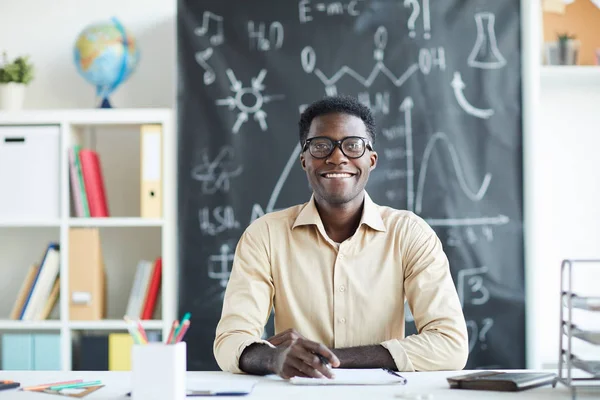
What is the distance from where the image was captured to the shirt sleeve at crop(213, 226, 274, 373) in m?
1.79

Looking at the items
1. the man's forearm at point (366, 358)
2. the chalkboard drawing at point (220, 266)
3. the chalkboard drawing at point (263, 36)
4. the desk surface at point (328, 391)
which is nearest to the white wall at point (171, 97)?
the chalkboard drawing at point (263, 36)

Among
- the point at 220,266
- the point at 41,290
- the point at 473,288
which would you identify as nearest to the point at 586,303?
the point at 473,288

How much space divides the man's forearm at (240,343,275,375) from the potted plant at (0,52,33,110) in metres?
1.90

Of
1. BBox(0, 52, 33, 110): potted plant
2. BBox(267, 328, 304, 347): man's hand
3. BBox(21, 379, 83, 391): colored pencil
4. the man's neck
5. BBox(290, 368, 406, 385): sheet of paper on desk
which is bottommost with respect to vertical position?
BBox(21, 379, 83, 391): colored pencil

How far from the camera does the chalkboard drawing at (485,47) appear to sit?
3117 mm

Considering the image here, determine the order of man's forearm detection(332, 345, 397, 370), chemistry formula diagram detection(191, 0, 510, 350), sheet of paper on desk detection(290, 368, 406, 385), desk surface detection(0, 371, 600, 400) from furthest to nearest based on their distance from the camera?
chemistry formula diagram detection(191, 0, 510, 350) → man's forearm detection(332, 345, 397, 370) → sheet of paper on desk detection(290, 368, 406, 385) → desk surface detection(0, 371, 600, 400)

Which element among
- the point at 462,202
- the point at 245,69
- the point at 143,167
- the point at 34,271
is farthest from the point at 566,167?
the point at 34,271

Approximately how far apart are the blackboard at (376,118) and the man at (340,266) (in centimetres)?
97

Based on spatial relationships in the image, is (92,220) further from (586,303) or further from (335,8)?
(586,303)

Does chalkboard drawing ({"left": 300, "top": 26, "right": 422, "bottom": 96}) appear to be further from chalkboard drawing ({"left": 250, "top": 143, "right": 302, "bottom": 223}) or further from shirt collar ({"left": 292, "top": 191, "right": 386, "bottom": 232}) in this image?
shirt collar ({"left": 292, "top": 191, "right": 386, "bottom": 232})

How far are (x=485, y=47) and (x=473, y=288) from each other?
0.99m

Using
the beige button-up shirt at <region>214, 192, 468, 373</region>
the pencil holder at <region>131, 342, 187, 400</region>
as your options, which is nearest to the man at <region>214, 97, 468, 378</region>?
the beige button-up shirt at <region>214, 192, 468, 373</region>

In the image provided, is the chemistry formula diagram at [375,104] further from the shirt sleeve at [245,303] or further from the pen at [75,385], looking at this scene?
the pen at [75,385]

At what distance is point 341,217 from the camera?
214 cm
